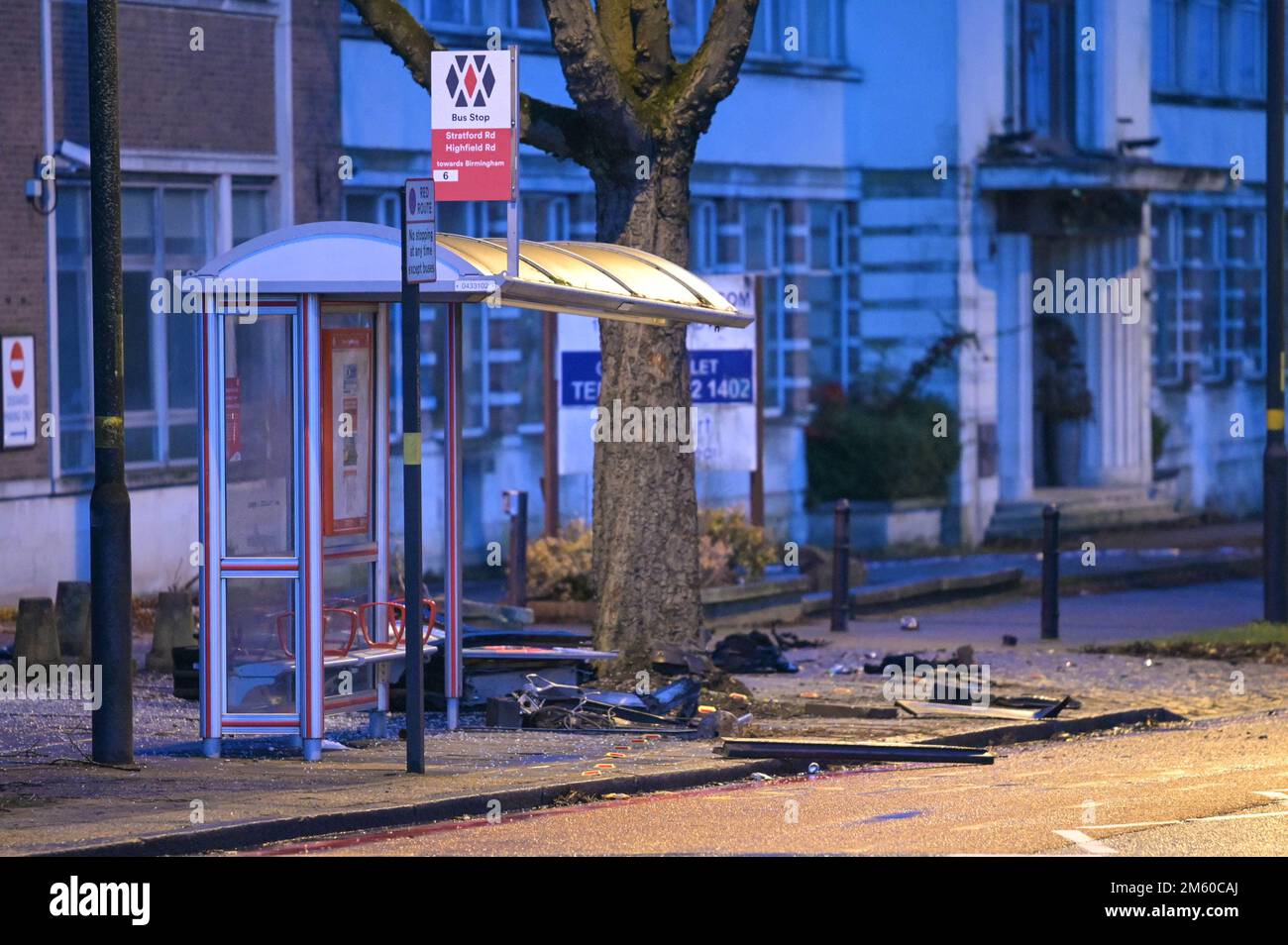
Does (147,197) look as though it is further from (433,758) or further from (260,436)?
(433,758)

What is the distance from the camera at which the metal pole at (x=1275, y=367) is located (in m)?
19.1

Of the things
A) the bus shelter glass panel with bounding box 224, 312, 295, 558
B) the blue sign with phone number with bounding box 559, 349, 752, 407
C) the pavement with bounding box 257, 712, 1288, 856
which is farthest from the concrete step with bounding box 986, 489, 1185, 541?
the bus shelter glass panel with bounding box 224, 312, 295, 558

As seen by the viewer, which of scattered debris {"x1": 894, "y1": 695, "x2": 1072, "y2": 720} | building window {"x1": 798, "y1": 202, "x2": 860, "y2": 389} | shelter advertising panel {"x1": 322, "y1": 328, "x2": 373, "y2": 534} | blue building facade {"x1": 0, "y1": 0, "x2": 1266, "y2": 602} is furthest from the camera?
building window {"x1": 798, "y1": 202, "x2": 860, "y2": 389}

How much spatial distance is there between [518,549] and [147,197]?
5.26 m

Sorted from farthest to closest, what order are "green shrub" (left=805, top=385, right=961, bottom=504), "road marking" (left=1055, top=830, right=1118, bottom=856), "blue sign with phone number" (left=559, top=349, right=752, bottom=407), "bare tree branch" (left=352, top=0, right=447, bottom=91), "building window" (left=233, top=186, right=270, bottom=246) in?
"green shrub" (left=805, top=385, right=961, bottom=504) → "building window" (left=233, top=186, right=270, bottom=246) → "blue sign with phone number" (left=559, top=349, right=752, bottom=407) → "bare tree branch" (left=352, top=0, right=447, bottom=91) → "road marking" (left=1055, top=830, right=1118, bottom=856)

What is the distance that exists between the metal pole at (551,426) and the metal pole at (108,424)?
8639 mm

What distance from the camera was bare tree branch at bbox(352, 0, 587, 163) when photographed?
15.1 metres

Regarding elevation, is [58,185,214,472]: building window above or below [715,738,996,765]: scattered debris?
above

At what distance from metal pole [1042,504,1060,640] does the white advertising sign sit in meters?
8.66

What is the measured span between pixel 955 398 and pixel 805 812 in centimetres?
1937

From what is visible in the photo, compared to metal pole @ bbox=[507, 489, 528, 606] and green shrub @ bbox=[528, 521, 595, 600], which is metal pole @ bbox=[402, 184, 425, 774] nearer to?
metal pole @ bbox=[507, 489, 528, 606]

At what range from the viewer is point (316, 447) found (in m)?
12.4

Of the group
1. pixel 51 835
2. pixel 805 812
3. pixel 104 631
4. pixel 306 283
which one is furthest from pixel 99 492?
pixel 805 812
